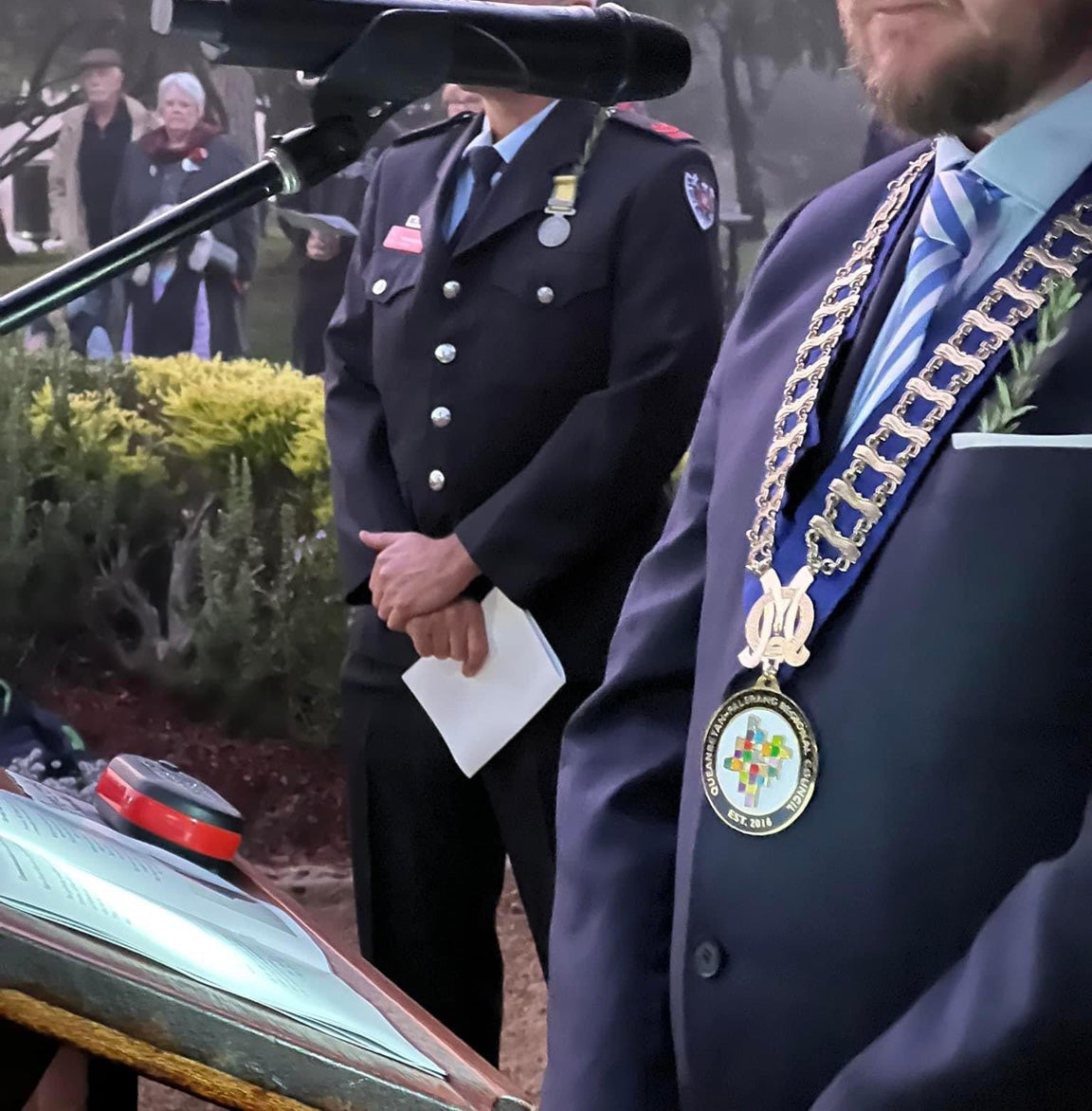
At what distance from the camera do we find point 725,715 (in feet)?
2.68

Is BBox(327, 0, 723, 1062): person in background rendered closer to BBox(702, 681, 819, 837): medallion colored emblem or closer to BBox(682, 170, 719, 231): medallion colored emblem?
BBox(682, 170, 719, 231): medallion colored emblem

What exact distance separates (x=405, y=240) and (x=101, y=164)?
1.58 metres

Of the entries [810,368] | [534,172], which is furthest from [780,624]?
[534,172]

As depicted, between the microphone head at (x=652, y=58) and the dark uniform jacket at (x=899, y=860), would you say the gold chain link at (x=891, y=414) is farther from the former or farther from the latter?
the microphone head at (x=652, y=58)

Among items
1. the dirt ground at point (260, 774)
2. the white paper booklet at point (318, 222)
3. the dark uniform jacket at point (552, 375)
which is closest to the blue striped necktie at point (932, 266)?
the dark uniform jacket at point (552, 375)

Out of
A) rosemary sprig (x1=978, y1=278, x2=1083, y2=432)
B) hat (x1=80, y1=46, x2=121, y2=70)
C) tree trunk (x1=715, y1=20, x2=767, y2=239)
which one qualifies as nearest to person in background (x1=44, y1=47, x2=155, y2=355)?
hat (x1=80, y1=46, x2=121, y2=70)

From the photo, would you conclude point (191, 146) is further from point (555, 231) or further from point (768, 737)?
point (768, 737)

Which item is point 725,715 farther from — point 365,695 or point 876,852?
point 365,695

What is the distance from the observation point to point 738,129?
9.06 ft

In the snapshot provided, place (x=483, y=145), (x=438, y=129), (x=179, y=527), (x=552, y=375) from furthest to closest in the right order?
(x=179, y=527) < (x=438, y=129) < (x=483, y=145) < (x=552, y=375)

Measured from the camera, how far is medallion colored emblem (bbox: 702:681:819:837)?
777 mm

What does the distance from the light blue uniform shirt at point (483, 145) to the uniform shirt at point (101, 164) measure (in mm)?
1539

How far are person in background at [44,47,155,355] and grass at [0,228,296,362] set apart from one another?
10cm

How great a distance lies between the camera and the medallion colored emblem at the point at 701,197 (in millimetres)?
1734
